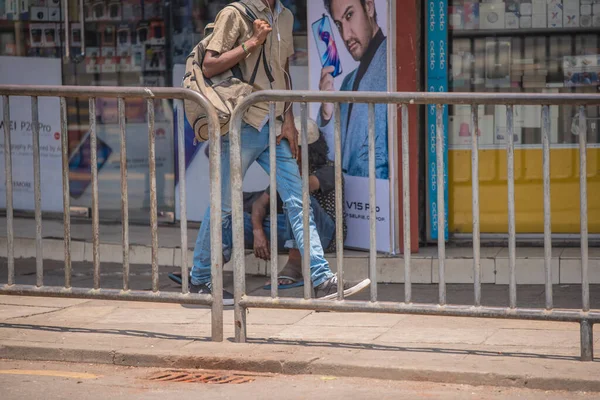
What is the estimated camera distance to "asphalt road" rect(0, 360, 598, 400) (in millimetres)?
5164

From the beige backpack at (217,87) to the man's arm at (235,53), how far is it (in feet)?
0.24

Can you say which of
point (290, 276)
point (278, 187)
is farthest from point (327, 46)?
point (290, 276)

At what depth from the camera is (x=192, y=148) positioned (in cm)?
920

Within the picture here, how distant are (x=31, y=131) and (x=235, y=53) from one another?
3.75 metres

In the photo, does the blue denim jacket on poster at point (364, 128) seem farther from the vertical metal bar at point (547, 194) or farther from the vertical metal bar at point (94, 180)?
the vertical metal bar at point (547, 194)

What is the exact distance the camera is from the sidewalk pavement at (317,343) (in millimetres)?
5391

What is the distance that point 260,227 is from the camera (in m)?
7.77

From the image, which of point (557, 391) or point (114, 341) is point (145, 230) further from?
point (557, 391)

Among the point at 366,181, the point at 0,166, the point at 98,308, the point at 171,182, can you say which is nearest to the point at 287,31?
the point at 366,181

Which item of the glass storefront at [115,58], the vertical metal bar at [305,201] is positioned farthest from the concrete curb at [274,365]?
the glass storefront at [115,58]

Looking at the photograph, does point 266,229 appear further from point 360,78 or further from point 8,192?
point 8,192

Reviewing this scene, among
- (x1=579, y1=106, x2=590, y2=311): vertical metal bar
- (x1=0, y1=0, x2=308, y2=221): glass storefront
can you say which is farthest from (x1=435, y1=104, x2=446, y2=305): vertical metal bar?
(x1=0, y1=0, x2=308, y2=221): glass storefront

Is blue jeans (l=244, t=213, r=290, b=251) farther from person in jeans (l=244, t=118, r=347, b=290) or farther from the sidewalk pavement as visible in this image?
the sidewalk pavement

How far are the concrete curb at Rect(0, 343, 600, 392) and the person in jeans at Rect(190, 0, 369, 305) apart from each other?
101 centimetres
